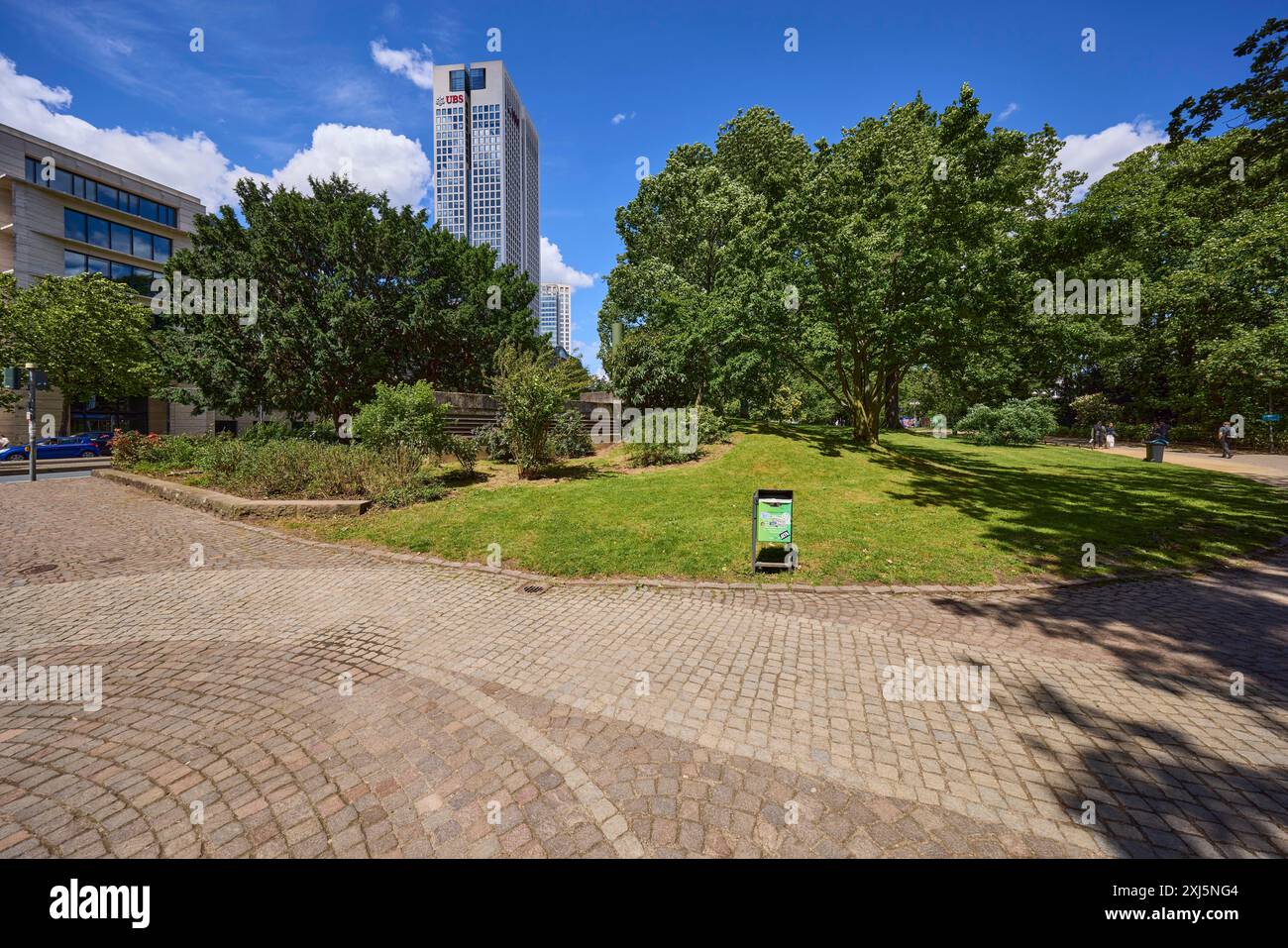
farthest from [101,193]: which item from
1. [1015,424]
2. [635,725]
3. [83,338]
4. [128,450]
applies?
[1015,424]

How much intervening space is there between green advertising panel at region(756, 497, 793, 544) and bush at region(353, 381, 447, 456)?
9913mm

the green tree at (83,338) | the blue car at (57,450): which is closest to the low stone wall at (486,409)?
the green tree at (83,338)

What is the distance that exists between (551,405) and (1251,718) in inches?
514

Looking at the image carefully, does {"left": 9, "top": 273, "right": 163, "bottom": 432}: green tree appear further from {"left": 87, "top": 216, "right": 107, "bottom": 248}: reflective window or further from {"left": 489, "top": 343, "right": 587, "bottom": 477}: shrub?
{"left": 489, "top": 343, "right": 587, "bottom": 477}: shrub

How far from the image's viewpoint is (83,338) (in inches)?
1191

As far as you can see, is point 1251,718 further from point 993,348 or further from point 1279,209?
point 1279,209

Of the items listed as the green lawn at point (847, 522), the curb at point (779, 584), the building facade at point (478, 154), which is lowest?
the curb at point (779, 584)

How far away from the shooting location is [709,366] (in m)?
20.5

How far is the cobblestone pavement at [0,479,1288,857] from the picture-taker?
282 cm

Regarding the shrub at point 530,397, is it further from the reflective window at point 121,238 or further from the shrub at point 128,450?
the reflective window at point 121,238

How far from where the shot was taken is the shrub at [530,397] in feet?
44.2

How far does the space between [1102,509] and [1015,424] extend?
2291 cm

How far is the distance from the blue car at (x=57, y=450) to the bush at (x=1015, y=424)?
182ft
